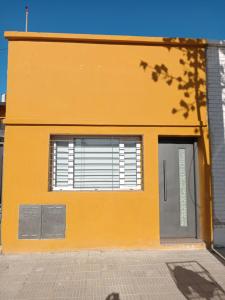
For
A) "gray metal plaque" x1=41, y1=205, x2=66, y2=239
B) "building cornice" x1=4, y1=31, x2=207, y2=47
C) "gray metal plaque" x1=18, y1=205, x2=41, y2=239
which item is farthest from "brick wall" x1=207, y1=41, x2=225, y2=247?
"gray metal plaque" x1=18, y1=205, x2=41, y2=239

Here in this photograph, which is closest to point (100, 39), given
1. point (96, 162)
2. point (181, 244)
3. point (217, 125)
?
point (96, 162)

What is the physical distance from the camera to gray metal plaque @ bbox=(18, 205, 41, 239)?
523 cm

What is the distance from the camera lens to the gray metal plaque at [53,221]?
5.27m

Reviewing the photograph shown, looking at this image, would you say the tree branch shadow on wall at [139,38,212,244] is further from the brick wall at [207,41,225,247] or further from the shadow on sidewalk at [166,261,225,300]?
the shadow on sidewalk at [166,261,225,300]

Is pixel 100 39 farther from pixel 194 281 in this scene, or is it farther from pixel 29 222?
pixel 194 281

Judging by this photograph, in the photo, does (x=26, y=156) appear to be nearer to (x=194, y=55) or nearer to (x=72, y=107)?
(x=72, y=107)

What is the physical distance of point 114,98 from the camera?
563 cm

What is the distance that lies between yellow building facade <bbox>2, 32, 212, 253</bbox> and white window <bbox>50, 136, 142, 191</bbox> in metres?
0.02

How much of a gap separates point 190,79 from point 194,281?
3.91 m

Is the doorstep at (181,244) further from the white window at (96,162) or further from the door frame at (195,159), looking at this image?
the white window at (96,162)

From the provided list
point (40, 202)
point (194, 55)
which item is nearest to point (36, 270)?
point (40, 202)

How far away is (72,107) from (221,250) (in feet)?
13.3

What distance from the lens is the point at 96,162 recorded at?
576cm

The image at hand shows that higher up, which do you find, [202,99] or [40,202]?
Answer: [202,99]
